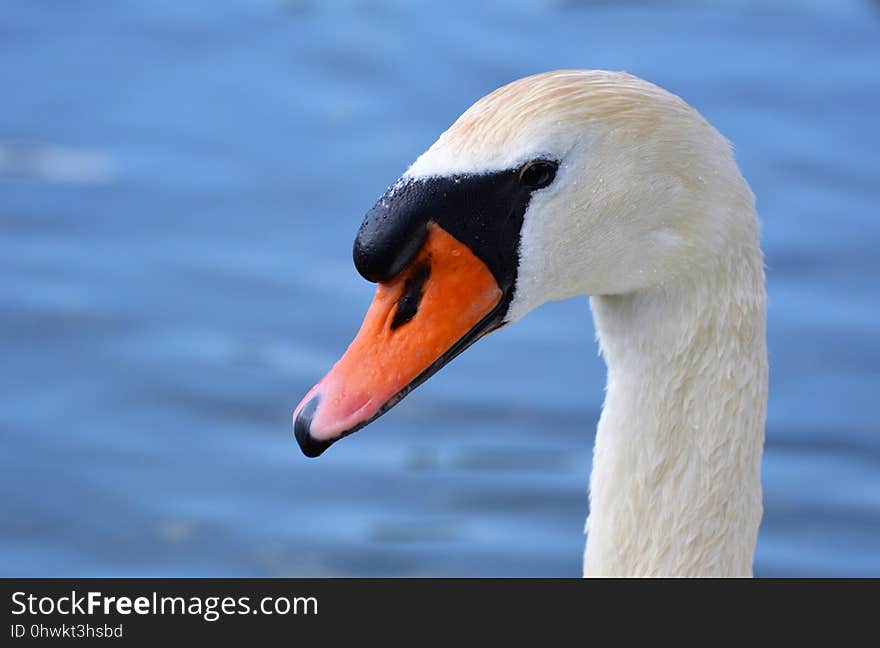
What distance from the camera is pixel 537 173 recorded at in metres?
3.76

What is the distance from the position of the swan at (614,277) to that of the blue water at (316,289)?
9.23 ft

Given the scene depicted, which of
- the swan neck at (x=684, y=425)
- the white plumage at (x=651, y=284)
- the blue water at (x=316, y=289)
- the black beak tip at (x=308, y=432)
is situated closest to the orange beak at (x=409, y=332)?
the black beak tip at (x=308, y=432)

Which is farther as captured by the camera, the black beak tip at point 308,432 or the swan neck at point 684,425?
the swan neck at point 684,425

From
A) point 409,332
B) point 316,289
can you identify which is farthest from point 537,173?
point 316,289

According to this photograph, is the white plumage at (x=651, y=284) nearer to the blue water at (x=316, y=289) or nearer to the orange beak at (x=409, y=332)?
the orange beak at (x=409, y=332)

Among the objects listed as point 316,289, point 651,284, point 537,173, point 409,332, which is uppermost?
point 316,289

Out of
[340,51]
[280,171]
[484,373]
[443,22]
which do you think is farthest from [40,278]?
[443,22]

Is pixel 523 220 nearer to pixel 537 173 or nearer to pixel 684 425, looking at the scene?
pixel 537 173

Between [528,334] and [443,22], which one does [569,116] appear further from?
[443,22]

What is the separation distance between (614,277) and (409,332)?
487mm

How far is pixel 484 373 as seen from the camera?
7793 millimetres

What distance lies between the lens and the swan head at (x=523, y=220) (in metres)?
3.69

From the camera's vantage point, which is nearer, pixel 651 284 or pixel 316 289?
pixel 651 284

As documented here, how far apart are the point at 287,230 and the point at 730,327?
4968 mm
